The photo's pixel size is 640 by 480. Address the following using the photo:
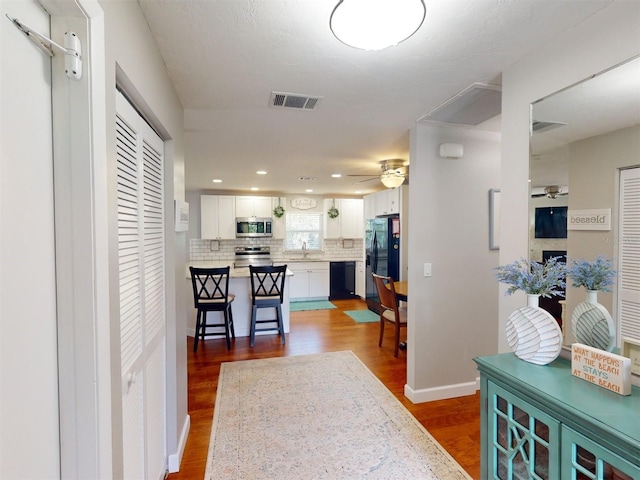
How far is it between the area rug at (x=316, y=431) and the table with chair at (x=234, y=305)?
953mm

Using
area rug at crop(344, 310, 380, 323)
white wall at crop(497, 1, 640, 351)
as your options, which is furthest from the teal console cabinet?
area rug at crop(344, 310, 380, 323)

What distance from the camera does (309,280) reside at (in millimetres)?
6781

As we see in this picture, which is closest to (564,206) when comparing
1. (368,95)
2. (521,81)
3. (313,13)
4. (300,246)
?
(521,81)

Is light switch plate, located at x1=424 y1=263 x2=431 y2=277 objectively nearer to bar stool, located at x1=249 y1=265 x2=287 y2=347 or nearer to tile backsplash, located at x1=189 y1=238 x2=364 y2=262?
bar stool, located at x1=249 y1=265 x2=287 y2=347

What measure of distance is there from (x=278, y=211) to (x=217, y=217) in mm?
1249

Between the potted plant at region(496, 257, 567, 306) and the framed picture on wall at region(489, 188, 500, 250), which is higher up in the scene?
the framed picture on wall at region(489, 188, 500, 250)

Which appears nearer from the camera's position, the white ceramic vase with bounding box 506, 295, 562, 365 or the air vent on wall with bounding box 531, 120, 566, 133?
the white ceramic vase with bounding box 506, 295, 562, 365

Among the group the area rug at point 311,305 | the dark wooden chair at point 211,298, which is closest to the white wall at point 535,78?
the dark wooden chair at point 211,298

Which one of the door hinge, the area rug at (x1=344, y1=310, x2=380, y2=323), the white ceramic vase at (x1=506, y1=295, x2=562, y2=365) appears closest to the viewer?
the door hinge

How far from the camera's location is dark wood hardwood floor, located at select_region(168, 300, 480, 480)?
6.98 feet

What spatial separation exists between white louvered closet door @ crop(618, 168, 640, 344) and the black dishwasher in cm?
583

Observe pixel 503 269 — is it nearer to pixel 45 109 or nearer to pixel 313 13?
pixel 313 13

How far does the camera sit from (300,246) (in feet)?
23.5

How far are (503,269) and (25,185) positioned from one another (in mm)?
1740
